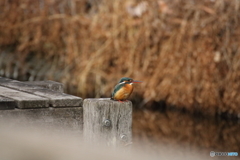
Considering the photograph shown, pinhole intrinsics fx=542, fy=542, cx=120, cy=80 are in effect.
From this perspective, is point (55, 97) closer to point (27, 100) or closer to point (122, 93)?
point (27, 100)

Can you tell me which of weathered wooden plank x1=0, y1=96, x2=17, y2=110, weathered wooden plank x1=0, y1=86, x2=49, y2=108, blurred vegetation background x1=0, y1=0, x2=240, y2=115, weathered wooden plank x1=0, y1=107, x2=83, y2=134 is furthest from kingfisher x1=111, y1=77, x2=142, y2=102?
blurred vegetation background x1=0, y1=0, x2=240, y2=115

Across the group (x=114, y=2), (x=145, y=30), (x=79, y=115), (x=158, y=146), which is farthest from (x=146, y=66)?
(x=79, y=115)

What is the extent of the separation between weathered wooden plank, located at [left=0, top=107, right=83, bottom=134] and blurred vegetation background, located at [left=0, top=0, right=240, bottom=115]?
18.6 ft

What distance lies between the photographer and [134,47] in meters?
9.36

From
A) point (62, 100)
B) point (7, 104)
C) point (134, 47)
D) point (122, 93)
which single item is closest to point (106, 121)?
point (122, 93)

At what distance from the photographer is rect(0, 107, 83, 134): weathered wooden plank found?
3227 mm

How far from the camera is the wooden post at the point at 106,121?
135 inches

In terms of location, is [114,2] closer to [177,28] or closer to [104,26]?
[104,26]

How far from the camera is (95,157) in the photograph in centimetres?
306

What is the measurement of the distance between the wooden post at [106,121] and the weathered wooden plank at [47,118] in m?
0.05

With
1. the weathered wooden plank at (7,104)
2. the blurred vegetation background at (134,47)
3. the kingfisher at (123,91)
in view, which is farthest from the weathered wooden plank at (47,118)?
the blurred vegetation background at (134,47)

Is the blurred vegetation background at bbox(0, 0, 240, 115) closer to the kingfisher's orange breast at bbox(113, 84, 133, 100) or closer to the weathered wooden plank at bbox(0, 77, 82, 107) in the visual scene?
the kingfisher's orange breast at bbox(113, 84, 133, 100)

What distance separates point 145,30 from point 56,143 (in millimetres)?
6140

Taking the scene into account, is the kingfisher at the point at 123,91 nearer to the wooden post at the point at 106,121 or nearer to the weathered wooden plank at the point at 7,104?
the wooden post at the point at 106,121
